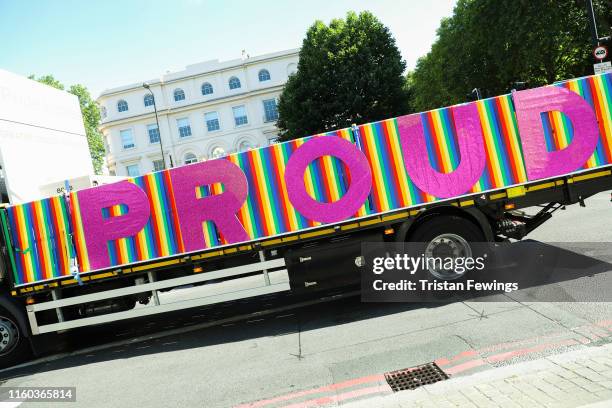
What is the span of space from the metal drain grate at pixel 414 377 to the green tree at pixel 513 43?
16.5m

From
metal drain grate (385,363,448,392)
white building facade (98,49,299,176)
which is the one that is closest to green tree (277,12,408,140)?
white building facade (98,49,299,176)

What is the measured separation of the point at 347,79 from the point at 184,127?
1342 inches

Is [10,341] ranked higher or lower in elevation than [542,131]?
lower

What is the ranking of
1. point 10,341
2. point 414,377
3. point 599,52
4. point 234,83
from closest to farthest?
point 414,377 < point 10,341 < point 599,52 < point 234,83

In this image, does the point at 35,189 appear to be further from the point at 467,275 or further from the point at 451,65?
the point at 451,65

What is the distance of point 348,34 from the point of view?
32688mm

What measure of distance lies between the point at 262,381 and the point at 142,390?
1.60m

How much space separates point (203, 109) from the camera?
59.1m

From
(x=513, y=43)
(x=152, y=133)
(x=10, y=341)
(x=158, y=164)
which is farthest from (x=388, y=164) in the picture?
(x=158, y=164)

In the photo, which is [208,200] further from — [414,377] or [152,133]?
[152,133]

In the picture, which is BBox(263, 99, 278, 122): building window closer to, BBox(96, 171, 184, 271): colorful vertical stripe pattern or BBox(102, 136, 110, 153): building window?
BBox(102, 136, 110, 153): building window

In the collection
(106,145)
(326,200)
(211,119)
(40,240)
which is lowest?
(326,200)

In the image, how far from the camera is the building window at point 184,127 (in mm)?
59656

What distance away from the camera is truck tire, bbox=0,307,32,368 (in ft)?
24.0
